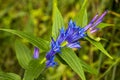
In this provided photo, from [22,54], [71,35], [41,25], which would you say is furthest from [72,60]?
[41,25]

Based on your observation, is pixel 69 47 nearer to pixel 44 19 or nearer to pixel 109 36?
pixel 109 36

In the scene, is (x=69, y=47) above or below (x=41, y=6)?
above

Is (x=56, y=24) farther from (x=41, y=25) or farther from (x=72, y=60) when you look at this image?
(x=41, y=25)

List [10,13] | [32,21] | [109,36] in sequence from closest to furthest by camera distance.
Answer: [109,36], [32,21], [10,13]

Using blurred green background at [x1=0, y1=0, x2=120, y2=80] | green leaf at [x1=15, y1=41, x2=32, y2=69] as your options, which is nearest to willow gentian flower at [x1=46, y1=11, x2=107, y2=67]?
green leaf at [x1=15, y1=41, x2=32, y2=69]

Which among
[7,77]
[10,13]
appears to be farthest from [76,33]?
[10,13]

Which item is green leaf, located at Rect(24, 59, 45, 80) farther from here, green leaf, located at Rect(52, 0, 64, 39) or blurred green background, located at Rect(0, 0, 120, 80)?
blurred green background, located at Rect(0, 0, 120, 80)
